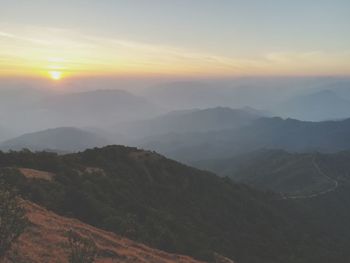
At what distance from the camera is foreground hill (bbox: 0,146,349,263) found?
39844 millimetres

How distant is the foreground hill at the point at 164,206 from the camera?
39.8 metres

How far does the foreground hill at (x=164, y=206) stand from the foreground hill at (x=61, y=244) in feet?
15.9

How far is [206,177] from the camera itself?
3809 inches

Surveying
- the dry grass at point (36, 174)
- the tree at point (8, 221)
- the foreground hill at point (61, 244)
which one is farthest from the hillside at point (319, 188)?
the tree at point (8, 221)

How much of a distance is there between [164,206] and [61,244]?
40.2 metres

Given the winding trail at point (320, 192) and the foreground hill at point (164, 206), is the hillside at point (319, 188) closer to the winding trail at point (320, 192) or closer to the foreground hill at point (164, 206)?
the winding trail at point (320, 192)

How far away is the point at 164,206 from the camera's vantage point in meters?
65.6

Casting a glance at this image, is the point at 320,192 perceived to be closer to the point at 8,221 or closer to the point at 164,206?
the point at 164,206

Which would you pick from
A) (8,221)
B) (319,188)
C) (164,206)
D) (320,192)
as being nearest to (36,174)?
(164,206)

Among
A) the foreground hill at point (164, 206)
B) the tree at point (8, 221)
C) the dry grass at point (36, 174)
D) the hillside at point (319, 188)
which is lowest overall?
the hillside at point (319, 188)

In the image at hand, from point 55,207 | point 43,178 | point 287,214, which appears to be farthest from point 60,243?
point 287,214

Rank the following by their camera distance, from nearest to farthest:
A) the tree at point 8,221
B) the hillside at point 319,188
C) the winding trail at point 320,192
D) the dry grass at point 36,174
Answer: the tree at point 8,221
the dry grass at point 36,174
the hillside at point 319,188
the winding trail at point 320,192

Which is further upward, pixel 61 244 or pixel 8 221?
pixel 8 221

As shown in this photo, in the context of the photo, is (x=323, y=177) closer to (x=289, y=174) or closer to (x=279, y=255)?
(x=289, y=174)
